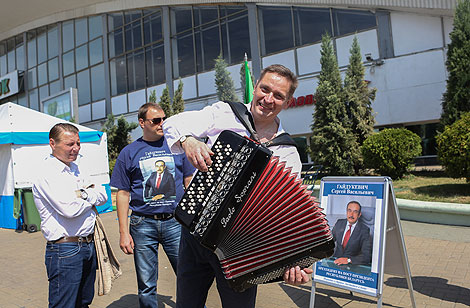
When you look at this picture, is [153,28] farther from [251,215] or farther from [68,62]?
[251,215]

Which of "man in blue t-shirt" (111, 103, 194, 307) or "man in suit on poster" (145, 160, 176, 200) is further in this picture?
"man in suit on poster" (145, 160, 176, 200)

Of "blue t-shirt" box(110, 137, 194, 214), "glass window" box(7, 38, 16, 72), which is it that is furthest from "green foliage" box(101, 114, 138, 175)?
"blue t-shirt" box(110, 137, 194, 214)

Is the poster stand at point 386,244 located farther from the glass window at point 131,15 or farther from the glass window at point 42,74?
the glass window at point 42,74

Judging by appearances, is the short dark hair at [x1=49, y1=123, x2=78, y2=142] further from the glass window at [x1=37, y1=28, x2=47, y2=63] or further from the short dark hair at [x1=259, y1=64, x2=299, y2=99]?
the glass window at [x1=37, y1=28, x2=47, y2=63]

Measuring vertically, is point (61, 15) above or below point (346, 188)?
above

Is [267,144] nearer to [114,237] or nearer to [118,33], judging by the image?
[114,237]

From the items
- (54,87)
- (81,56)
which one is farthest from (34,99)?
(81,56)

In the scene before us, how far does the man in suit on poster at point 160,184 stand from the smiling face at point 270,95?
169 centimetres

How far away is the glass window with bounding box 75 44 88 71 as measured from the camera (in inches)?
1095

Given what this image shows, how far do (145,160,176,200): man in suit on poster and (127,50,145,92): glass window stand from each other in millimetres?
21933

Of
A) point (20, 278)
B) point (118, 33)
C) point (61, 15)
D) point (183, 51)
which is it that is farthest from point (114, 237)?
point (61, 15)

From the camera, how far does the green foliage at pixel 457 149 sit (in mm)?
7258

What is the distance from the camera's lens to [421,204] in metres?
7.02

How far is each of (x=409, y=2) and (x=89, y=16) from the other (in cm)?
2305
